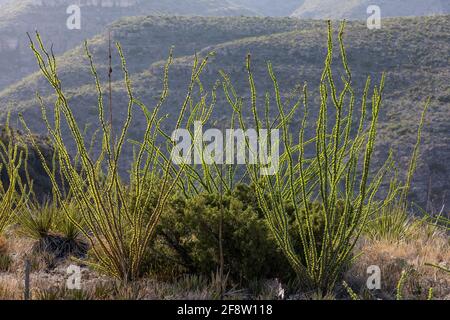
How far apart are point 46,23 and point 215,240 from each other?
110 meters

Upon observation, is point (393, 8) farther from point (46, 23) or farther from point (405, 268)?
point (405, 268)

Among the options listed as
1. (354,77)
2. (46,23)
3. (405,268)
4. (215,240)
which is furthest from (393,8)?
(215,240)

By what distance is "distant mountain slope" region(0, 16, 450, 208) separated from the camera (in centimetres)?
3428

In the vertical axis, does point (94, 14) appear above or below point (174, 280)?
above

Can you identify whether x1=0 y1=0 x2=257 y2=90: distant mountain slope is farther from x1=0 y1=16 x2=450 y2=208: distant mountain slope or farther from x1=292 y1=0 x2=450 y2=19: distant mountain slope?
x1=292 y1=0 x2=450 y2=19: distant mountain slope

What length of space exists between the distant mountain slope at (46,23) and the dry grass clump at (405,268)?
300 ft

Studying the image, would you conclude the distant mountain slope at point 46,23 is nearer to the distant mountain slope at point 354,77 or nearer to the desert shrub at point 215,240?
the distant mountain slope at point 354,77

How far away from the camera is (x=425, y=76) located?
4178 centimetres

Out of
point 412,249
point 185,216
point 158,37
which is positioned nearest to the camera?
point 185,216

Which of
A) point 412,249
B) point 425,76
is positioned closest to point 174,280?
point 412,249

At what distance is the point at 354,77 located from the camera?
43.8 metres

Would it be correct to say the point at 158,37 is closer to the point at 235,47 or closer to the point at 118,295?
the point at 235,47

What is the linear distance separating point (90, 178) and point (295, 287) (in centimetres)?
144
